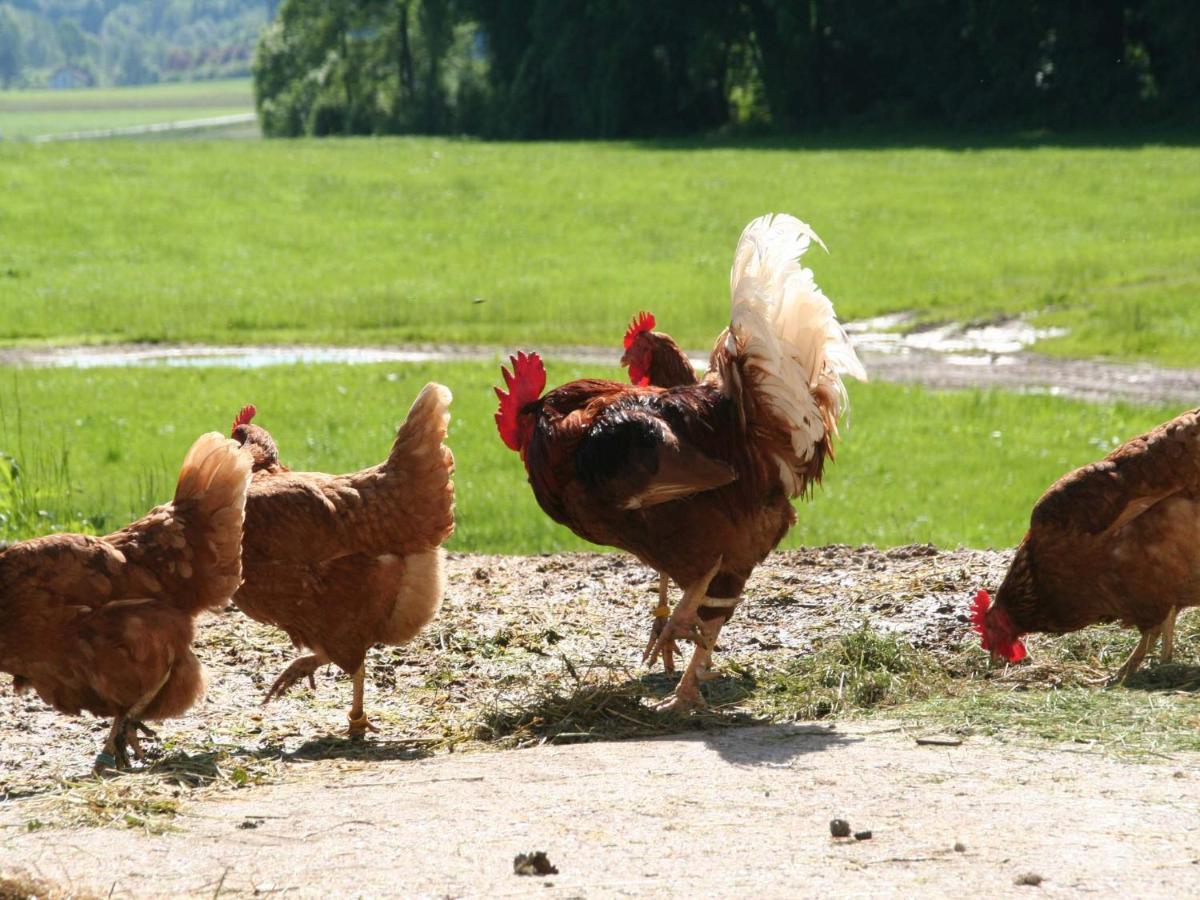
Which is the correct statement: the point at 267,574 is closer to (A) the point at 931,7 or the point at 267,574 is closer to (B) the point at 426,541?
(B) the point at 426,541

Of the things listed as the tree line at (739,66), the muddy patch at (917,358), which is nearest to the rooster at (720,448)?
the muddy patch at (917,358)

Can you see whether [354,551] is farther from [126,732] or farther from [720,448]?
[720,448]

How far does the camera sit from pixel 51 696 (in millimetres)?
6340

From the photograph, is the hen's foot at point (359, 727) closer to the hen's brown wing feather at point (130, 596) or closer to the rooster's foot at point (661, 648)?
the hen's brown wing feather at point (130, 596)

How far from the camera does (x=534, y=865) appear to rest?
14.6 ft

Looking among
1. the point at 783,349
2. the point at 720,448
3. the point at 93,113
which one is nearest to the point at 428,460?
the point at 720,448

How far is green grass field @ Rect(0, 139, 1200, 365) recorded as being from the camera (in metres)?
22.3

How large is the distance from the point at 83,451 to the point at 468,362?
20.3ft

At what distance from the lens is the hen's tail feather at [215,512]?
252 inches

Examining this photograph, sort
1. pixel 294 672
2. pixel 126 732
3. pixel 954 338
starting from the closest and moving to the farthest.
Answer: pixel 126 732 → pixel 294 672 → pixel 954 338

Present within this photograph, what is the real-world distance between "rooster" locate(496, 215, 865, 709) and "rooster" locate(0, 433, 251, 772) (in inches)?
63.4

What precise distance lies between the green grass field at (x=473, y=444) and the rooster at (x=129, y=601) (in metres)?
3.95

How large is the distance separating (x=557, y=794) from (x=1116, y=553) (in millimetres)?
3232

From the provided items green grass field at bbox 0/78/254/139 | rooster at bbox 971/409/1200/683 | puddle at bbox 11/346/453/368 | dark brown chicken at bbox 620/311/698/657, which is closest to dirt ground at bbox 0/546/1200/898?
rooster at bbox 971/409/1200/683
